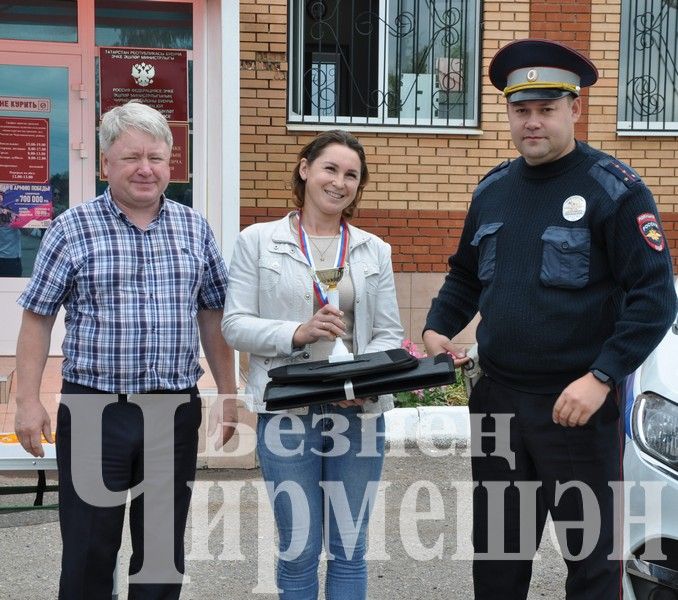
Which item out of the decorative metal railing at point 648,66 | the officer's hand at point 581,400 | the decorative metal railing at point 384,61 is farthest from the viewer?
the decorative metal railing at point 648,66

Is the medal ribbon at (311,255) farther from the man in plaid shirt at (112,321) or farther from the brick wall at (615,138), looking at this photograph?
the brick wall at (615,138)

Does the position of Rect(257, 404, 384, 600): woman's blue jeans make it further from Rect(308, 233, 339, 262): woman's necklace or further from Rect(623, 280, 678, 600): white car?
Rect(623, 280, 678, 600): white car

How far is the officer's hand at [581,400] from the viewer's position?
8.91 ft

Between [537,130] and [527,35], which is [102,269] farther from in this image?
[527,35]

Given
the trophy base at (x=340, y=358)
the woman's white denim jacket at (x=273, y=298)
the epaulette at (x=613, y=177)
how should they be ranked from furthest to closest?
the woman's white denim jacket at (x=273, y=298), the trophy base at (x=340, y=358), the epaulette at (x=613, y=177)

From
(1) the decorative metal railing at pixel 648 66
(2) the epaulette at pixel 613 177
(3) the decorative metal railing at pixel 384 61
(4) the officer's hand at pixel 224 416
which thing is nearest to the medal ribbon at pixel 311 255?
(4) the officer's hand at pixel 224 416

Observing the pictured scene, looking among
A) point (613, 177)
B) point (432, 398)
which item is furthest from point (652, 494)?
point (432, 398)

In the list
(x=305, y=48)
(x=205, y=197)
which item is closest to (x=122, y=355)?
(x=205, y=197)

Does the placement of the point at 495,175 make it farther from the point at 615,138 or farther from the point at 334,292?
the point at 615,138

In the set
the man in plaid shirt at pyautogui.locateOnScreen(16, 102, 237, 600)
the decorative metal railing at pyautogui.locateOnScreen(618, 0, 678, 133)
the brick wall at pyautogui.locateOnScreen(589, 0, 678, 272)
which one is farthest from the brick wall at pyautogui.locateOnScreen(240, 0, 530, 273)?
the man in plaid shirt at pyautogui.locateOnScreen(16, 102, 237, 600)

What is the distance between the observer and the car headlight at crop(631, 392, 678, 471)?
2973mm

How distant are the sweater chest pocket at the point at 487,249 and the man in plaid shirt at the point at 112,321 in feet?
3.01

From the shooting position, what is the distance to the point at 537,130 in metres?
2.90

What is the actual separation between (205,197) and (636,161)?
3721mm
